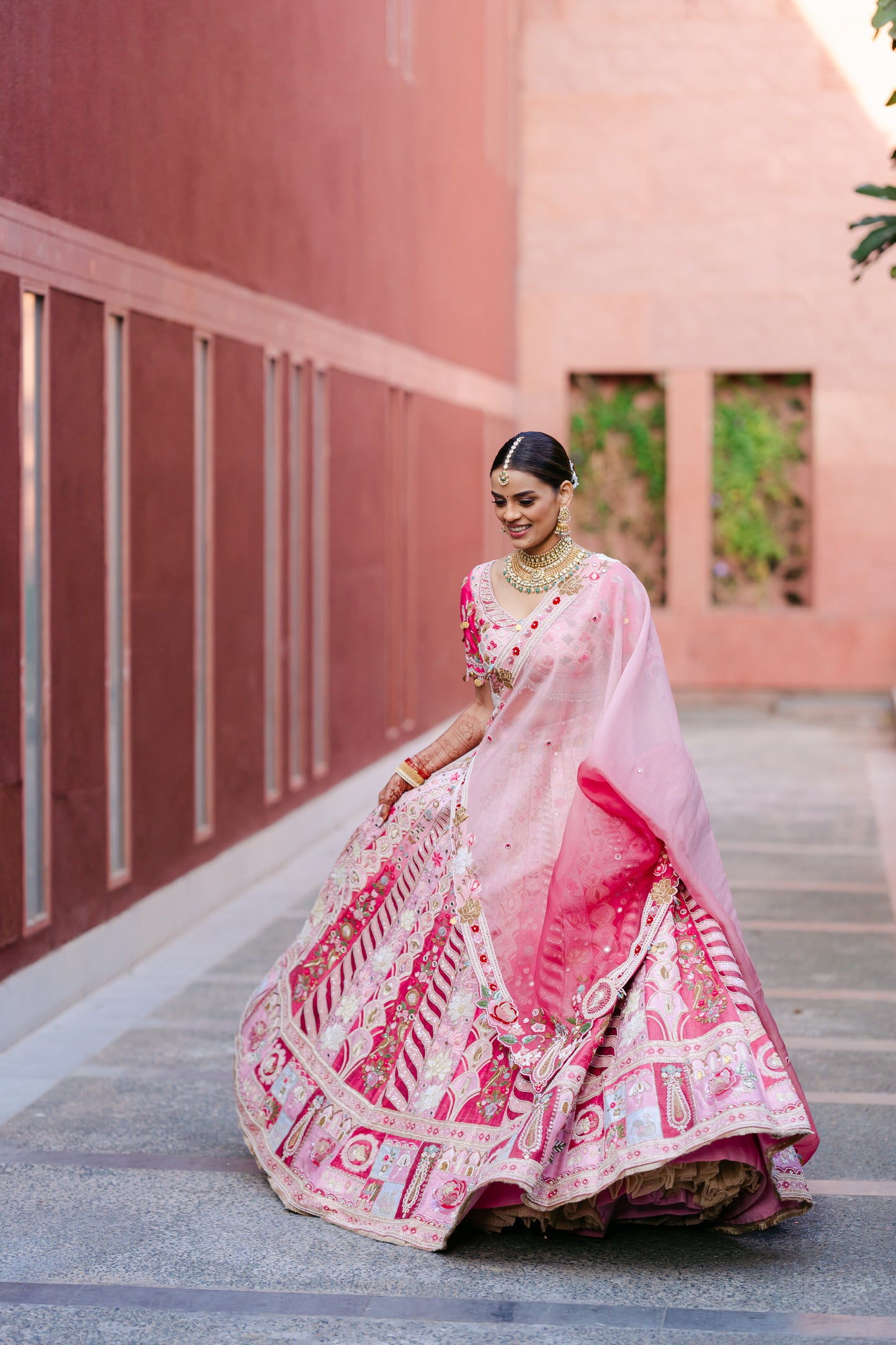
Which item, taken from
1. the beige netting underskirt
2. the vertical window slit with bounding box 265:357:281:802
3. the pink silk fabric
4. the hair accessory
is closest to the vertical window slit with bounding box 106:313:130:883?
the vertical window slit with bounding box 265:357:281:802

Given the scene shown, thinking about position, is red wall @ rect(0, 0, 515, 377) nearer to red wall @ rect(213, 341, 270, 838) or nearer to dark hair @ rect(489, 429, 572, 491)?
red wall @ rect(213, 341, 270, 838)

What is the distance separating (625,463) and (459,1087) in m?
13.5

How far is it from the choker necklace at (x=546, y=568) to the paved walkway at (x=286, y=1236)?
57.7 inches

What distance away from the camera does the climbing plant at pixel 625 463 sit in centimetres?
1703

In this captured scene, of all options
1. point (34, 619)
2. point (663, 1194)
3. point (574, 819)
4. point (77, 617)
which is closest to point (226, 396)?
point (77, 617)

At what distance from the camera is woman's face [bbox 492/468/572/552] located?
4.12m

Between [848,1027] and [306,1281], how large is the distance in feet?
9.03

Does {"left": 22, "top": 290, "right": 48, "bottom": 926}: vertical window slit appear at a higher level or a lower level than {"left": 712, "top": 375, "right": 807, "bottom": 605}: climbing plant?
lower

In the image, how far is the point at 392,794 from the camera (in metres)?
4.41

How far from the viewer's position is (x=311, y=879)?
28.2ft

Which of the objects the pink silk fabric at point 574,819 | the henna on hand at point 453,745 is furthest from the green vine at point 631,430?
the pink silk fabric at point 574,819

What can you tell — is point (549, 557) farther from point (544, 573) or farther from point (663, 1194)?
point (663, 1194)

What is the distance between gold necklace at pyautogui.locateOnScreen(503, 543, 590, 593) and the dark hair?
0.17 metres

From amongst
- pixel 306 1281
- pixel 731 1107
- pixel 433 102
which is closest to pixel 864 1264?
pixel 731 1107
